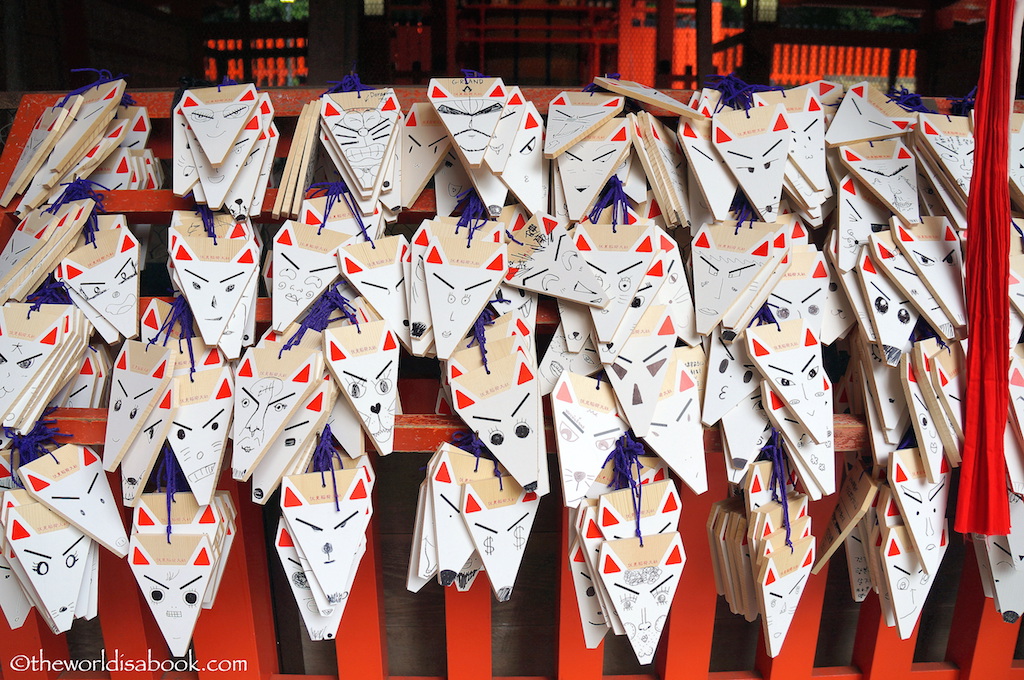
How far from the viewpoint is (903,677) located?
4.71ft

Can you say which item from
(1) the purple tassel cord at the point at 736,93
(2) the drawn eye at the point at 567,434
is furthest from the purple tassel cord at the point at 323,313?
(1) the purple tassel cord at the point at 736,93

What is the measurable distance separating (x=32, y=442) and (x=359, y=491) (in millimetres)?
529

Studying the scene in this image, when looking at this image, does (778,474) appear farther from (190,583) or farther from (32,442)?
(32,442)

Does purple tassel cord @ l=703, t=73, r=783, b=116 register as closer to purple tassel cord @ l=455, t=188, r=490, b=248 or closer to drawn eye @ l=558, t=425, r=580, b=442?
purple tassel cord @ l=455, t=188, r=490, b=248

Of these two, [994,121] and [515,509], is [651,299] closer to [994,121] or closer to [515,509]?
[515,509]

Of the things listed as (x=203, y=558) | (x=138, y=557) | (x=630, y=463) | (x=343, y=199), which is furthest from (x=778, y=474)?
(x=138, y=557)

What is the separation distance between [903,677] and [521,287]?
1175mm

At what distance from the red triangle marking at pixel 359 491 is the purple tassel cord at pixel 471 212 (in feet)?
1.37

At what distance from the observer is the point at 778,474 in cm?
114

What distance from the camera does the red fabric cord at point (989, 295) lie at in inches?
39.9

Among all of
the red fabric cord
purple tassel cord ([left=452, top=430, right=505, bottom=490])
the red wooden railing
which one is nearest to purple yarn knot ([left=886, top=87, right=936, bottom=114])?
the red fabric cord

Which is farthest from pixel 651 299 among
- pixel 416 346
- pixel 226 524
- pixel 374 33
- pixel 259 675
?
pixel 374 33

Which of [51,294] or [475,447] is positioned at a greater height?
[51,294]
